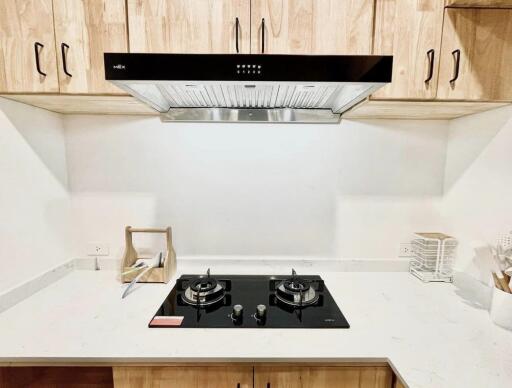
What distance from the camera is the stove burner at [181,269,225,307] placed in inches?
42.3

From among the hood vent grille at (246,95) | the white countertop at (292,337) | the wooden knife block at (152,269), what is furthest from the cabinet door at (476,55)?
the wooden knife block at (152,269)

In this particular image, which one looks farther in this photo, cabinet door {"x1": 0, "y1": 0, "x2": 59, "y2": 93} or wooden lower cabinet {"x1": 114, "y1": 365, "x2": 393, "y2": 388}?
cabinet door {"x1": 0, "y1": 0, "x2": 59, "y2": 93}

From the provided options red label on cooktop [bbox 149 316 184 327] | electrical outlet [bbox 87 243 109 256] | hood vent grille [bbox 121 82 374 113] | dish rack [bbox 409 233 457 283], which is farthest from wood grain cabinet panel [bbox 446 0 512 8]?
electrical outlet [bbox 87 243 109 256]

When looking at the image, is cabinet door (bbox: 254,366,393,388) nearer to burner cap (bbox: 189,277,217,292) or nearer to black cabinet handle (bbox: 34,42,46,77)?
burner cap (bbox: 189,277,217,292)

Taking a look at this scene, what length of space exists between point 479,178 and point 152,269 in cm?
157

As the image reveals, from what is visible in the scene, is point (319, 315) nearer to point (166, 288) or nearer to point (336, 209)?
point (336, 209)

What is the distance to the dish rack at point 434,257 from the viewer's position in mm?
1312

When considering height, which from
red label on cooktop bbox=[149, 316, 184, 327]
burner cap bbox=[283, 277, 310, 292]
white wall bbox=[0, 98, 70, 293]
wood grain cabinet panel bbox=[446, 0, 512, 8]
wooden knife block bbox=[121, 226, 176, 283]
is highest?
wood grain cabinet panel bbox=[446, 0, 512, 8]

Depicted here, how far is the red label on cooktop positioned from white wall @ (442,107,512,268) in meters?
1.33

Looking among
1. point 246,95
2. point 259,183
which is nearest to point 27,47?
point 246,95

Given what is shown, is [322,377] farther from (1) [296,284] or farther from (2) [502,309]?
(2) [502,309]

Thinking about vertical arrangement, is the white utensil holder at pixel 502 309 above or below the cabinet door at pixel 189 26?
below

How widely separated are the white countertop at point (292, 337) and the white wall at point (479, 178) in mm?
328

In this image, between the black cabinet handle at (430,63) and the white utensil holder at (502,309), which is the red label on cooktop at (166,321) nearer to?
the white utensil holder at (502,309)
